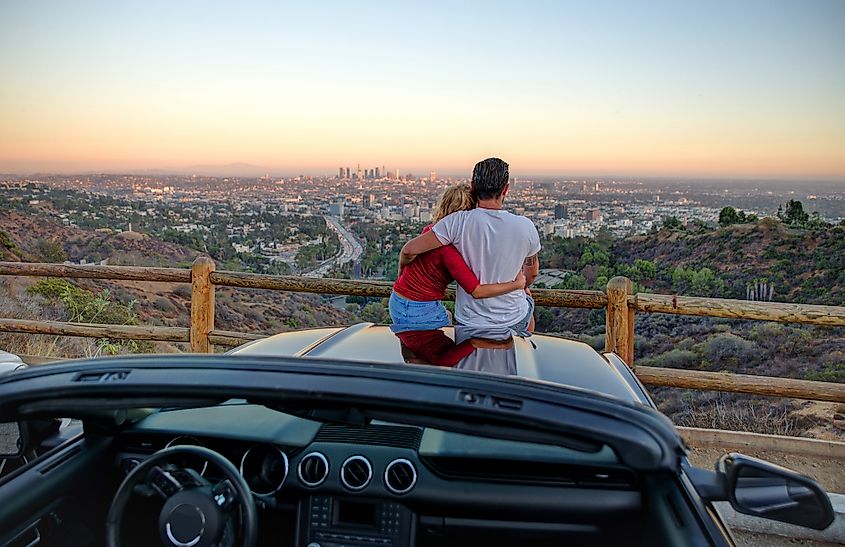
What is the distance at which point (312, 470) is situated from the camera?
2.07m

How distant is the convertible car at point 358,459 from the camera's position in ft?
4.41

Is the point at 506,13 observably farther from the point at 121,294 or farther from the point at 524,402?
the point at 524,402

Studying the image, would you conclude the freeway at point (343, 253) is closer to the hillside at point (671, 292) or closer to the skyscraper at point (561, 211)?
the hillside at point (671, 292)

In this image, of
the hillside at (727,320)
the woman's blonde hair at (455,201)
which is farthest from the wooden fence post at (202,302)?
the hillside at (727,320)

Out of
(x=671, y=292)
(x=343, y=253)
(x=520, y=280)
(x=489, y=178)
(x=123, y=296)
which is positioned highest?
(x=489, y=178)

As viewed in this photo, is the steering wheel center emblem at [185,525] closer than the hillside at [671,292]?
Yes

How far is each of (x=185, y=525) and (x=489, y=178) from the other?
2.71m

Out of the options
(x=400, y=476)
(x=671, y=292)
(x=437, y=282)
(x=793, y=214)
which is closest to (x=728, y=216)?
(x=793, y=214)

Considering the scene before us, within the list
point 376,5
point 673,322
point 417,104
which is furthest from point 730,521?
point 417,104

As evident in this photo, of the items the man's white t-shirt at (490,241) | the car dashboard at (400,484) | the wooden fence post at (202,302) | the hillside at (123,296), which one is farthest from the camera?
the hillside at (123,296)

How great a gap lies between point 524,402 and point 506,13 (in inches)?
540

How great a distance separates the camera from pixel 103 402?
1499 mm

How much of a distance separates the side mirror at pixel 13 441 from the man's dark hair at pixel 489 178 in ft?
8.43

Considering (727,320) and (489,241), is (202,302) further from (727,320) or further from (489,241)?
(727,320)
